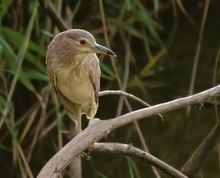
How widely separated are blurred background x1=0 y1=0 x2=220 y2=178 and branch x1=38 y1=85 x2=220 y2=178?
3.59ft

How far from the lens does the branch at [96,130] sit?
6.01 ft

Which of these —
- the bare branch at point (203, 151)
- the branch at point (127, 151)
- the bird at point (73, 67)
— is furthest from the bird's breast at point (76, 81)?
the bare branch at point (203, 151)

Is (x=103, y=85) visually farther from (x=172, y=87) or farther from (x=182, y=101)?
(x=182, y=101)

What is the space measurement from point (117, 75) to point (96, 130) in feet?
4.59

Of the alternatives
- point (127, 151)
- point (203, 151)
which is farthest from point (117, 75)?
point (127, 151)

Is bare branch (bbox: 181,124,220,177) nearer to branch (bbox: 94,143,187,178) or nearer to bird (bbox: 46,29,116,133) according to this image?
bird (bbox: 46,29,116,133)

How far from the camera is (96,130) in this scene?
6.57 ft

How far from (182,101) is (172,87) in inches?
85.2

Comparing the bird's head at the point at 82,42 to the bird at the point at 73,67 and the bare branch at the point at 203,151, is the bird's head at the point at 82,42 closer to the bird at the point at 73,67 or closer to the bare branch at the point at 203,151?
the bird at the point at 73,67

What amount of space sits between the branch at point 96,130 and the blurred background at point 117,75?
109 cm

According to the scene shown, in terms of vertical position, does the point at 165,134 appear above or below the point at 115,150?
below

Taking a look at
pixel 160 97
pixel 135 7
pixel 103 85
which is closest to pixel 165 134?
pixel 160 97

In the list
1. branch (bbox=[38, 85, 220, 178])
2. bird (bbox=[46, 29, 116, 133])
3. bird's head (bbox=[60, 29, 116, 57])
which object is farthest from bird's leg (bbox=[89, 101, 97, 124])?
branch (bbox=[38, 85, 220, 178])

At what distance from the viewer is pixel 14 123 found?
3510mm
